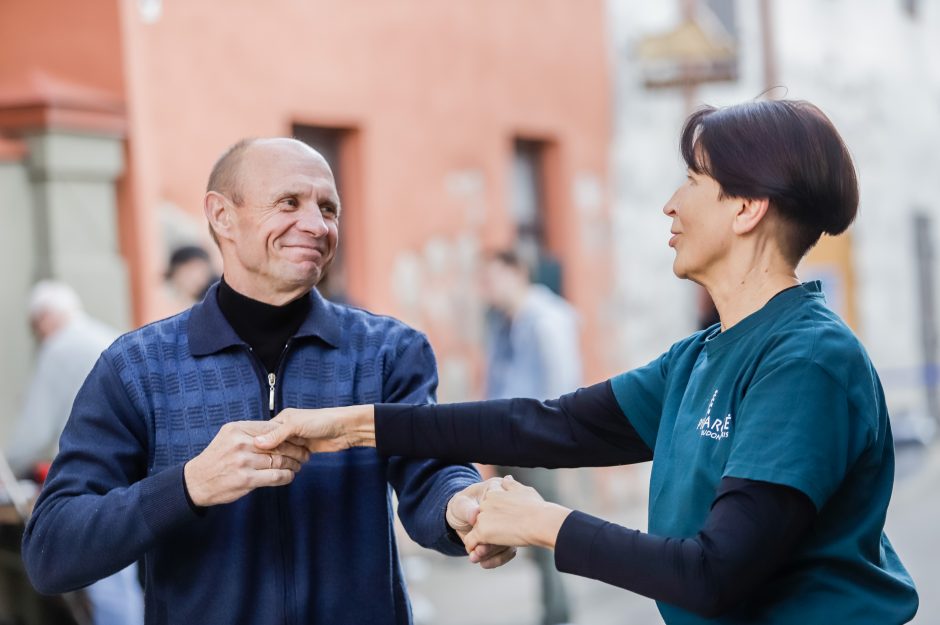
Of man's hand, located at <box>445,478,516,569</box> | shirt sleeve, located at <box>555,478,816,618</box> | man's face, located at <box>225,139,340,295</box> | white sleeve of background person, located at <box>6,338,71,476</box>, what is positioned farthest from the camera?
white sleeve of background person, located at <box>6,338,71,476</box>

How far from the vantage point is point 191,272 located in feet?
23.5

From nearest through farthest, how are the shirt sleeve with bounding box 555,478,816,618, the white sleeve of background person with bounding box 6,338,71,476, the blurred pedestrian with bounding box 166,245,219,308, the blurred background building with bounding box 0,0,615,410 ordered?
1. the shirt sleeve with bounding box 555,478,816,618
2. the white sleeve of background person with bounding box 6,338,71,476
3. the blurred pedestrian with bounding box 166,245,219,308
4. the blurred background building with bounding box 0,0,615,410

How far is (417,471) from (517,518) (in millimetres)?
609

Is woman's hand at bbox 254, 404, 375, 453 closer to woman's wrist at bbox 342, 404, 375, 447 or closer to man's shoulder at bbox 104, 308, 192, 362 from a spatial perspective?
woman's wrist at bbox 342, 404, 375, 447

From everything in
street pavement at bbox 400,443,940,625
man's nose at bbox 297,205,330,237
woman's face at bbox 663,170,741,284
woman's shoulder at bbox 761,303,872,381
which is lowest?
street pavement at bbox 400,443,940,625

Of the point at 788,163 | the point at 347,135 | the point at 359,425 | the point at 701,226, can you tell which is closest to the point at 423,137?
the point at 347,135

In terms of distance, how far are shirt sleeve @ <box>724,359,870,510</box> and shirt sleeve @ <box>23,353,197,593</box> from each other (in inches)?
44.1

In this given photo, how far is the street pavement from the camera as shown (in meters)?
8.31

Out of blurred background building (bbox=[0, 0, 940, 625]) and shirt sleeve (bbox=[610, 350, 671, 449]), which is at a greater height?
blurred background building (bbox=[0, 0, 940, 625])

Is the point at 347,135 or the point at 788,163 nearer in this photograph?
the point at 788,163

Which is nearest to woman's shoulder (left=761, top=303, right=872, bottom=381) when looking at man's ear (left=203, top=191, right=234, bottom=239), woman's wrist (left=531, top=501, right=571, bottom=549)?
woman's wrist (left=531, top=501, right=571, bottom=549)

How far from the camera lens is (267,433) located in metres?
2.92

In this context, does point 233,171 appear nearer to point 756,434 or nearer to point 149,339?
point 149,339

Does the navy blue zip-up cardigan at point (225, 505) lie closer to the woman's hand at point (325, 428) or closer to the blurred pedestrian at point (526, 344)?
the woman's hand at point (325, 428)
